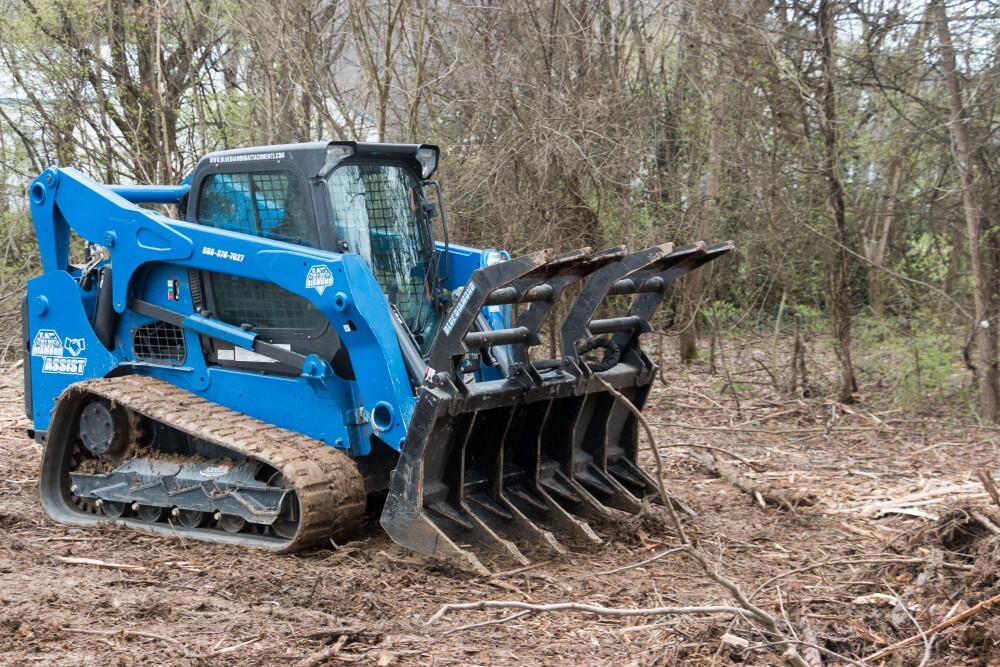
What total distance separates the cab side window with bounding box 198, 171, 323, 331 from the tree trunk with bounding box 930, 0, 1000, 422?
5789 mm

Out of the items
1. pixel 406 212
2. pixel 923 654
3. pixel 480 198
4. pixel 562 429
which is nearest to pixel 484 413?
pixel 562 429

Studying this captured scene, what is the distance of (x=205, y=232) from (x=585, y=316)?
7.64 ft

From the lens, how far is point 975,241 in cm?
933

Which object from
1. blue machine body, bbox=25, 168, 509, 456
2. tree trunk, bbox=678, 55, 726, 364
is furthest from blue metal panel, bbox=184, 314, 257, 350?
tree trunk, bbox=678, 55, 726, 364

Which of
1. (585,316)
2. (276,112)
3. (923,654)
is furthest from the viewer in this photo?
(276,112)

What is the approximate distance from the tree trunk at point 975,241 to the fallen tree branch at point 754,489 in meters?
2.92

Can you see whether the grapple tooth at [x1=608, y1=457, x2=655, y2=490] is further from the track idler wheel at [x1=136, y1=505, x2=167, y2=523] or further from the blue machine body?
the track idler wheel at [x1=136, y1=505, x2=167, y2=523]

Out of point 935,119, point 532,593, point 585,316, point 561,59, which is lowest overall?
point 532,593

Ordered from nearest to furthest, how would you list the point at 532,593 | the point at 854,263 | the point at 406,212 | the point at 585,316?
the point at 532,593 < the point at 585,316 < the point at 406,212 < the point at 854,263

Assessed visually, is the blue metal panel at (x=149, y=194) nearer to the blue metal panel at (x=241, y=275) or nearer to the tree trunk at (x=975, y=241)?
the blue metal panel at (x=241, y=275)

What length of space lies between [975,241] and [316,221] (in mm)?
6121

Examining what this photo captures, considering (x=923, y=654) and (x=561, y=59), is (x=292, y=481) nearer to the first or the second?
(x=923, y=654)

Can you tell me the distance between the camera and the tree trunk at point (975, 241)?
30.0ft

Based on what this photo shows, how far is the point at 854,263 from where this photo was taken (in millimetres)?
10789
